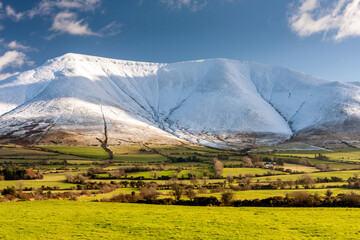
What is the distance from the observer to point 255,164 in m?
107

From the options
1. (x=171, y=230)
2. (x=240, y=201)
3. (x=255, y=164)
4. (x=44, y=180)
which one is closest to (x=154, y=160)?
(x=255, y=164)

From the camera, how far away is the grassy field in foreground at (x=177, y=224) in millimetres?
27594

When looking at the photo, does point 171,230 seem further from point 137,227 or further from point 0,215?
point 0,215

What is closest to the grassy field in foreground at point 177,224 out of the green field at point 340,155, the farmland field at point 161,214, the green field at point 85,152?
the farmland field at point 161,214

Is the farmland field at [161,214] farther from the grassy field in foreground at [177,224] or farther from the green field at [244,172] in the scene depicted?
the green field at [244,172]

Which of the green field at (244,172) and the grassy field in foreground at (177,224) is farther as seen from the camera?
the green field at (244,172)

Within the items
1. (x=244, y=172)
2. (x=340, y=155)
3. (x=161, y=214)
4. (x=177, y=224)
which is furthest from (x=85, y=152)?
(x=340, y=155)

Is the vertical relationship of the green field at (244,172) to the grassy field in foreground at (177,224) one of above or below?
below

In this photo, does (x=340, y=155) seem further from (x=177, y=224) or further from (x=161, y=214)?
(x=177, y=224)

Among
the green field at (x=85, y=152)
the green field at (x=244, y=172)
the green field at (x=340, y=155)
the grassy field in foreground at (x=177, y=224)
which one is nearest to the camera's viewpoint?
the grassy field in foreground at (x=177, y=224)

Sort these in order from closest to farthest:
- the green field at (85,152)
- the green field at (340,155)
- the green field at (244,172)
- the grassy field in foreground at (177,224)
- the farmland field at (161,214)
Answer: the grassy field in foreground at (177,224)
the farmland field at (161,214)
the green field at (244,172)
the green field at (340,155)
the green field at (85,152)

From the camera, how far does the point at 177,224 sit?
106ft

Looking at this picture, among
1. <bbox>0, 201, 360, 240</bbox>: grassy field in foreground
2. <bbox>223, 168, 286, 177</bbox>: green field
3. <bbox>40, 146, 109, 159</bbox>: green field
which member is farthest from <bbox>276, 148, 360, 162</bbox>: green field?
<bbox>0, 201, 360, 240</bbox>: grassy field in foreground

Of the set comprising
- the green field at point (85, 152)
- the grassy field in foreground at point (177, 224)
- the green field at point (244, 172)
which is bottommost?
the green field at point (244, 172)
